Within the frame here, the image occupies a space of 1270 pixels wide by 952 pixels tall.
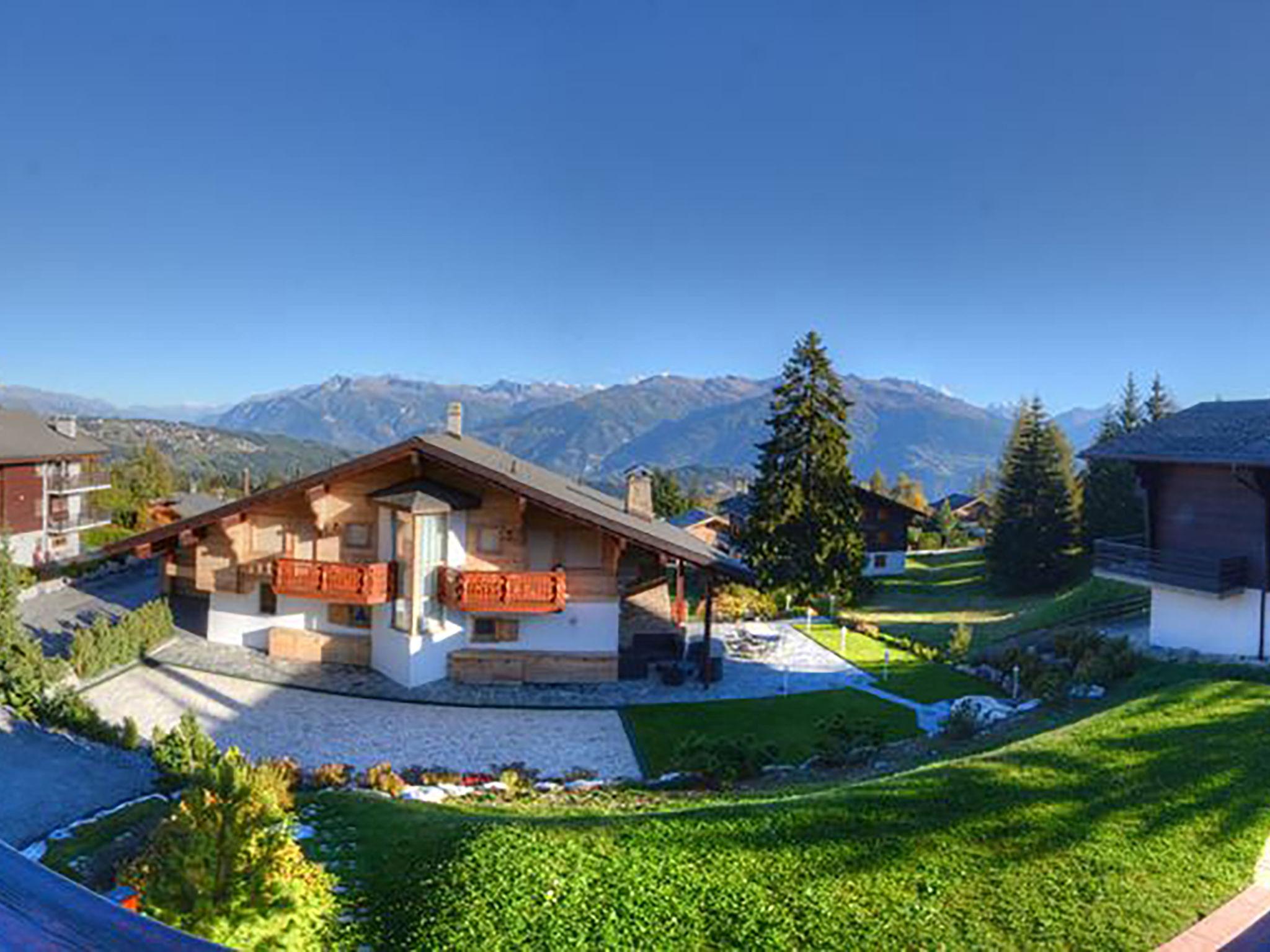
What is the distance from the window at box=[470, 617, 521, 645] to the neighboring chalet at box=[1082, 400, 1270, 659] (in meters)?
14.9

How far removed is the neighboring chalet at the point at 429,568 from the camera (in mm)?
19266

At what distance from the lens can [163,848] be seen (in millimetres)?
6918

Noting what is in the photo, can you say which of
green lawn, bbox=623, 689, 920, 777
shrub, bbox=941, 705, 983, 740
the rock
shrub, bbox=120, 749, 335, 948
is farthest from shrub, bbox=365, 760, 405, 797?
shrub, bbox=941, 705, 983, 740

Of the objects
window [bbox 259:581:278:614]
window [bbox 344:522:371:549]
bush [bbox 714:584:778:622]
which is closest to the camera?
window [bbox 344:522:371:549]

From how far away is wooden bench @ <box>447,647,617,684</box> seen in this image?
19.9m

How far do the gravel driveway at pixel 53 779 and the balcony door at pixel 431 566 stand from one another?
21.9 feet

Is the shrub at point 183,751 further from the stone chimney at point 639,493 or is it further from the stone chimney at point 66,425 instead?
the stone chimney at point 66,425

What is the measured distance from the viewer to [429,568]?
19469 millimetres

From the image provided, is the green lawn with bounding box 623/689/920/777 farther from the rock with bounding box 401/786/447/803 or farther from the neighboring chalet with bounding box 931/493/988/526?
the neighboring chalet with bounding box 931/493/988/526

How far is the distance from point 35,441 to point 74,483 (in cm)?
269

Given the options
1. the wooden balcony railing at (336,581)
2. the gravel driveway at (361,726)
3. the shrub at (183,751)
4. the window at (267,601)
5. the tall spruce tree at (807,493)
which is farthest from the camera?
the tall spruce tree at (807,493)

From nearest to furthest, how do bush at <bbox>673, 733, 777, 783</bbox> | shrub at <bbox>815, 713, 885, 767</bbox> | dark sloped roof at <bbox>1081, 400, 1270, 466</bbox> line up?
bush at <bbox>673, 733, 777, 783</bbox>, shrub at <bbox>815, 713, 885, 767</bbox>, dark sloped roof at <bbox>1081, 400, 1270, 466</bbox>

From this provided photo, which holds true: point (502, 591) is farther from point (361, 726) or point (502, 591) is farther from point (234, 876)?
point (234, 876)

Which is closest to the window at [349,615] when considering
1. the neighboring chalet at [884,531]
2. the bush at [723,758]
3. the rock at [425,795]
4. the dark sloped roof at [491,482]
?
the dark sloped roof at [491,482]
